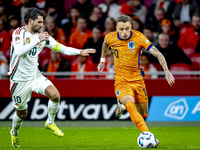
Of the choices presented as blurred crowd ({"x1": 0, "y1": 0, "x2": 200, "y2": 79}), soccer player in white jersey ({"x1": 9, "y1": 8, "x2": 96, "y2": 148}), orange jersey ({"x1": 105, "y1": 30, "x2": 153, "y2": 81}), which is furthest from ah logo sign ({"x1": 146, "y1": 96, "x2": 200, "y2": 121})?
soccer player in white jersey ({"x1": 9, "y1": 8, "x2": 96, "y2": 148})

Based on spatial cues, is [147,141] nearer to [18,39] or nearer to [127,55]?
[127,55]

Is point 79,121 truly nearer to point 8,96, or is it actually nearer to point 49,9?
point 8,96

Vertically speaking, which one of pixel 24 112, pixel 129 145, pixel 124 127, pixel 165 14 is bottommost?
pixel 124 127

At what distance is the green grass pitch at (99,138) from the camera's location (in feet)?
19.5

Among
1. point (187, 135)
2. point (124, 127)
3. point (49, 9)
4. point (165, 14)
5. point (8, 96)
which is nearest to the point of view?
point (187, 135)

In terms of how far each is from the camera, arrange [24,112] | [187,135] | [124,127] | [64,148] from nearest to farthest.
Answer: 1. [64,148]
2. [24,112]
3. [187,135]
4. [124,127]

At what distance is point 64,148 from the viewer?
587cm

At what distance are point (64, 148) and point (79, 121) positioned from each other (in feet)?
11.5

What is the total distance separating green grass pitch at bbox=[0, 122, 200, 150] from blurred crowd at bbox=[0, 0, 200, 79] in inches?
69.6

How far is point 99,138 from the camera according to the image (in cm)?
713

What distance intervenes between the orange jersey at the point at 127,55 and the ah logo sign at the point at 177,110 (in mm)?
3268

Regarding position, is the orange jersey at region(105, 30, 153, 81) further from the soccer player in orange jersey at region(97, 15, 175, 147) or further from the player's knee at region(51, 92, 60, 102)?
the player's knee at region(51, 92, 60, 102)

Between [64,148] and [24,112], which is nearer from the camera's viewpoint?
[64,148]

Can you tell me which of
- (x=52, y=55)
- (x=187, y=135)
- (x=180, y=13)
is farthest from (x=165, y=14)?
(x=187, y=135)
